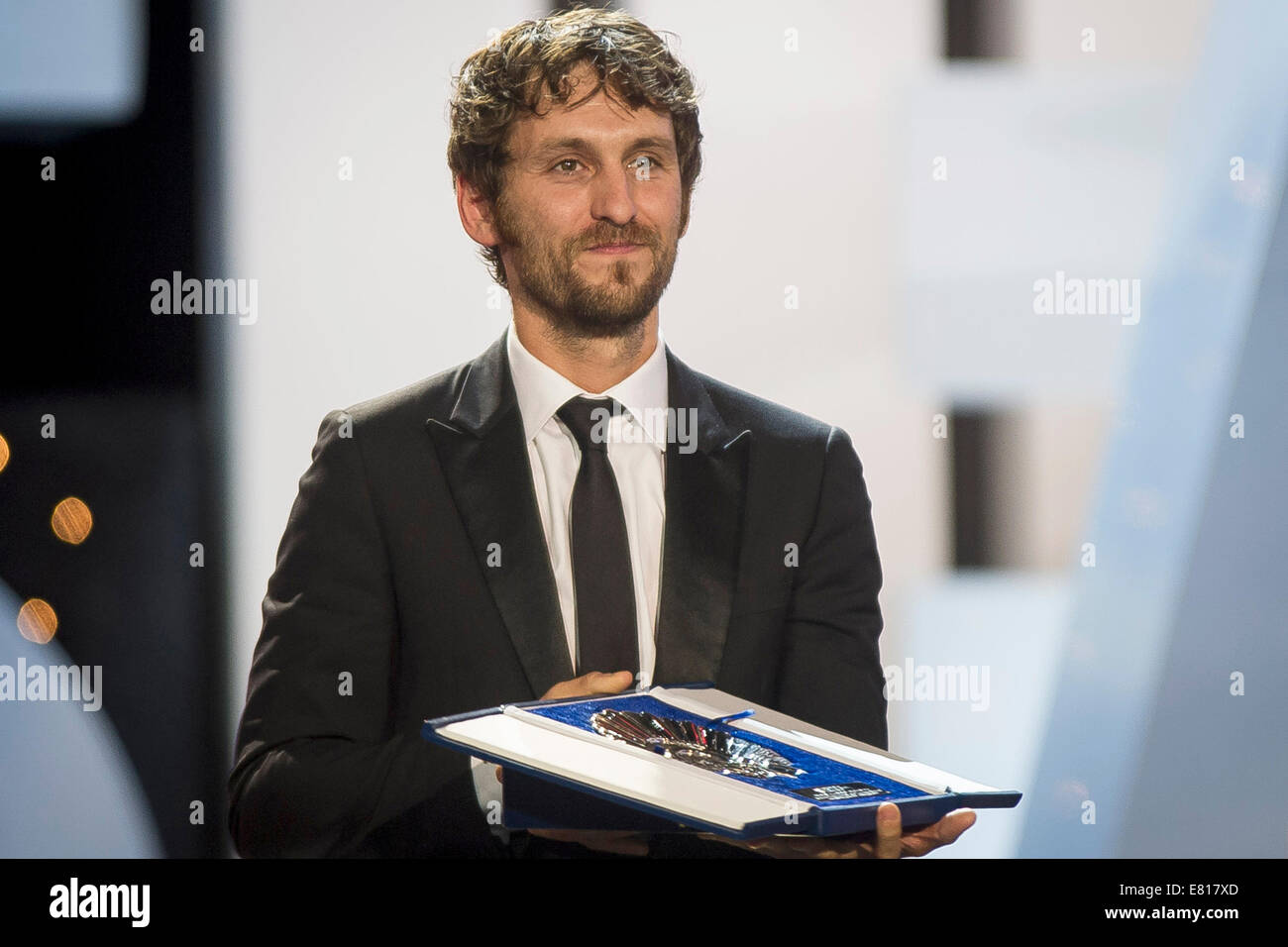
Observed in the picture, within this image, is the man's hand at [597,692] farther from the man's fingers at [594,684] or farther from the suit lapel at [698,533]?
the suit lapel at [698,533]

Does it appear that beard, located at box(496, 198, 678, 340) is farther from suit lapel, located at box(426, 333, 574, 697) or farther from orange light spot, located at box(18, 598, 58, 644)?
orange light spot, located at box(18, 598, 58, 644)

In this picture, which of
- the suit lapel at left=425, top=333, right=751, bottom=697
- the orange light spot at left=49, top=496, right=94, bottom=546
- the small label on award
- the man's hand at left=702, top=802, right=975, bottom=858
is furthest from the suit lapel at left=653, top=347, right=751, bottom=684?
the orange light spot at left=49, top=496, right=94, bottom=546

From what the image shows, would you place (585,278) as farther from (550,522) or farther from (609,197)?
(550,522)

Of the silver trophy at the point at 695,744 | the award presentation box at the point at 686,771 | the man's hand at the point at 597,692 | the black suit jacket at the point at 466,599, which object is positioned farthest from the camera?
the black suit jacket at the point at 466,599

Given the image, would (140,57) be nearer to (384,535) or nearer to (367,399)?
(367,399)

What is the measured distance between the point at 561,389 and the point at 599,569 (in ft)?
1.20

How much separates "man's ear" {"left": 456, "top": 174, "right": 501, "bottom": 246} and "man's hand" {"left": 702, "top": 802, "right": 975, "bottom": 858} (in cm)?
126

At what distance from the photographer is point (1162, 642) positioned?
2701 millimetres

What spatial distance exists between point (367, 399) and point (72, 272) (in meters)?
0.68

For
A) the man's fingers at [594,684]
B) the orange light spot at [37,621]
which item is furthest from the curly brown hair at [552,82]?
the orange light spot at [37,621]

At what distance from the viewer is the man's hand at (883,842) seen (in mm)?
2129

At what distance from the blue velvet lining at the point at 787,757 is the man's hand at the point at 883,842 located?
0.08m
